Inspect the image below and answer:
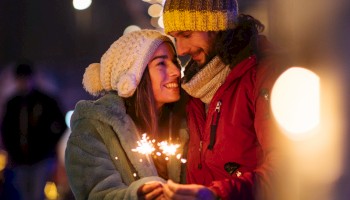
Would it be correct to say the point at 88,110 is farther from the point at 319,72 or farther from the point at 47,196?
the point at 47,196

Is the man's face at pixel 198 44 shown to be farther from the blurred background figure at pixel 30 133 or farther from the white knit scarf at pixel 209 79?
the blurred background figure at pixel 30 133

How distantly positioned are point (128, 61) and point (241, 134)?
75 centimetres

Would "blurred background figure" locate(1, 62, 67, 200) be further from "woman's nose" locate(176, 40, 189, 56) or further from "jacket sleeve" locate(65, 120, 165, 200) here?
"woman's nose" locate(176, 40, 189, 56)

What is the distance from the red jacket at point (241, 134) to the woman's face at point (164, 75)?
31 centimetres

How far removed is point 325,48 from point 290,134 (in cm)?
42

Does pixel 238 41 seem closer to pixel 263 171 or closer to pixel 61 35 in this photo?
pixel 263 171

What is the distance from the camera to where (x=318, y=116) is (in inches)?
90.4

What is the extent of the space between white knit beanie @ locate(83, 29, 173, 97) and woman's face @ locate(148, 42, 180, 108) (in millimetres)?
49

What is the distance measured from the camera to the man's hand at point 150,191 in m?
2.72

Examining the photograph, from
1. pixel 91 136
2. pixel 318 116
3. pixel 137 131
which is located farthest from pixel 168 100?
pixel 318 116

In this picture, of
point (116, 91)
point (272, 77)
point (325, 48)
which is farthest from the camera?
point (116, 91)

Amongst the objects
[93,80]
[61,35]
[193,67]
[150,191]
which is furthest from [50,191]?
[150,191]

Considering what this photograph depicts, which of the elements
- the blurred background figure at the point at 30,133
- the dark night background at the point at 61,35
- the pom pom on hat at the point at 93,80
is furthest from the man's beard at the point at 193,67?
the dark night background at the point at 61,35

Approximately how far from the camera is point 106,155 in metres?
3.02
